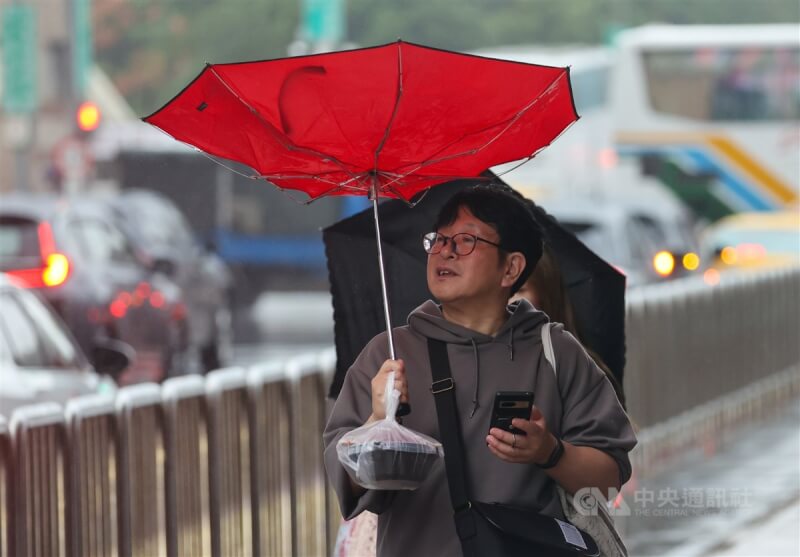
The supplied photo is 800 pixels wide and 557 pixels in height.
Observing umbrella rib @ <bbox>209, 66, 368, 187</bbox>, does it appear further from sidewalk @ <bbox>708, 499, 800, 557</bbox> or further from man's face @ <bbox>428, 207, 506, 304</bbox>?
sidewalk @ <bbox>708, 499, 800, 557</bbox>

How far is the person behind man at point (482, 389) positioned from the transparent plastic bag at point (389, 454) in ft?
0.27

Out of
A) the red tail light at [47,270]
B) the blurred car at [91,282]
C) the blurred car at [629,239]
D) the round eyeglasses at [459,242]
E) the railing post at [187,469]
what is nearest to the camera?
the round eyeglasses at [459,242]

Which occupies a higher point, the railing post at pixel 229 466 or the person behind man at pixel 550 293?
the person behind man at pixel 550 293

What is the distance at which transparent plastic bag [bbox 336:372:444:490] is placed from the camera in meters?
3.69

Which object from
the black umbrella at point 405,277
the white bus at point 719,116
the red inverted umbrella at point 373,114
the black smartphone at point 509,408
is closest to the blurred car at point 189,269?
the white bus at point 719,116

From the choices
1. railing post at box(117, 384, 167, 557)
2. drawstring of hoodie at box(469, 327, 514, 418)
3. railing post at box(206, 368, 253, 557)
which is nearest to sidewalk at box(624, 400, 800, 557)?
railing post at box(206, 368, 253, 557)

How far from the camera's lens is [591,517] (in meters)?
3.99

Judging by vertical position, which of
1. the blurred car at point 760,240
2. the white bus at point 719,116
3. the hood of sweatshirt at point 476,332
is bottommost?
the hood of sweatshirt at point 476,332

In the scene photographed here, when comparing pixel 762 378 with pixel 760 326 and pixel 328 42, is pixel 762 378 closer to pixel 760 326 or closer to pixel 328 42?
pixel 760 326

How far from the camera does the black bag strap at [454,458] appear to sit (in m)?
3.84

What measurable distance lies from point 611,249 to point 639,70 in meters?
19.6

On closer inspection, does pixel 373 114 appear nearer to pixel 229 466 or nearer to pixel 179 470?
pixel 179 470

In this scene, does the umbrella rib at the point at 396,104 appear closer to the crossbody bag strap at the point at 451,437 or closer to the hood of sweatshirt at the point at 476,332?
the hood of sweatshirt at the point at 476,332

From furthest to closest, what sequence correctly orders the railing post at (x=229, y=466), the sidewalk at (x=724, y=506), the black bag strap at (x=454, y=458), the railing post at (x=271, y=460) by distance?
the sidewalk at (x=724, y=506), the railing post at (x=271, y=460), the railing post at (x=229, y=466), the black bag strap at (x=454, y=458)
